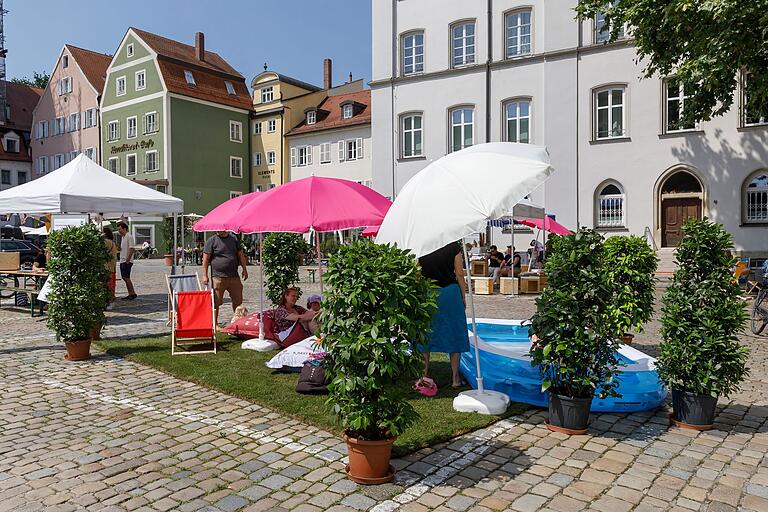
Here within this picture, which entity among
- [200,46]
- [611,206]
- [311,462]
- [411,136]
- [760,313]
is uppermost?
[200,46]

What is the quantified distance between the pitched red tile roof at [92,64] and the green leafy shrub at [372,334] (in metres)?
53.1

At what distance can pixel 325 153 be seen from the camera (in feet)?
141

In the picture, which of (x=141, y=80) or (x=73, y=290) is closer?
(x=73, y=290)

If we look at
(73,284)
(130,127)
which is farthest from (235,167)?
(73,284)

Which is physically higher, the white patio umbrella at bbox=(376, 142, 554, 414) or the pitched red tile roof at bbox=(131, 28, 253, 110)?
the pitched red tile roof at bbox=(131, 28, 253, 110)

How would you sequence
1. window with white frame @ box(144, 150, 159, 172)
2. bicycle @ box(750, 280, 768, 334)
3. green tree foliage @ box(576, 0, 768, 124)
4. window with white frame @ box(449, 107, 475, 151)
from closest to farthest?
bicycle @ box(750, 280, 768, 334), green tree foliage @ box(576, 0, 768, 124), window with white frame @ box(449, 107, 475, 151), window with white frame @ box(144, 150, 159, 172)

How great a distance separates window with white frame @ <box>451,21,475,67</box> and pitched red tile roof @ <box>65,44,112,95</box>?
34611 mm

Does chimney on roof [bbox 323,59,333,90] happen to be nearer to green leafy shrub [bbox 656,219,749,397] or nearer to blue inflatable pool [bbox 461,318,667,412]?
blue inflatable pool [bbox 461,318,667,412]

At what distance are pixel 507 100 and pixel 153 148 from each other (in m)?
28.8

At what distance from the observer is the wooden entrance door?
925 inches

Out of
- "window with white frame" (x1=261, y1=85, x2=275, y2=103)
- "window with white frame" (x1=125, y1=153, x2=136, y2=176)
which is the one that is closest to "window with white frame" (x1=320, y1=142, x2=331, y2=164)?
"window with white frame" (x1=261, y1=85, x2=275, y2=103)

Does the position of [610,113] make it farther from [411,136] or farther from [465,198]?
[465,198]

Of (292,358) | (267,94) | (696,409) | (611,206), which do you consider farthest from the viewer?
(267,94)

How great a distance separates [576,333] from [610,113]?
21.6 meters
